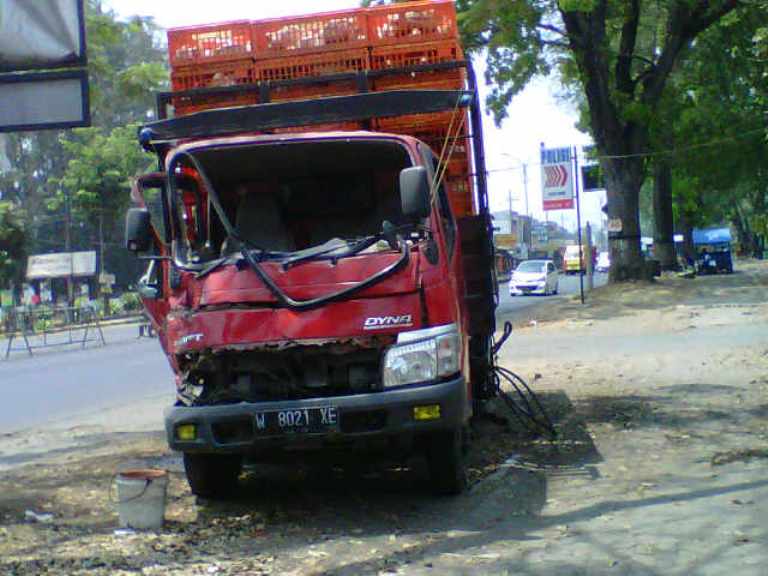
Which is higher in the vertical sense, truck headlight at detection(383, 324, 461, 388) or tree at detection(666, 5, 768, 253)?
tree at detection(666, 5, 768, 253)

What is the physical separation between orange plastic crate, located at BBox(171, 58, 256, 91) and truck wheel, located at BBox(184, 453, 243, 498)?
3.17m

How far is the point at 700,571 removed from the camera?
524 cm

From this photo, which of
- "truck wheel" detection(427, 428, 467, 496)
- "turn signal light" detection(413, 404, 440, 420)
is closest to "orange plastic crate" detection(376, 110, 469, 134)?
"truck wheel" detection(427, 428, 467, 496)

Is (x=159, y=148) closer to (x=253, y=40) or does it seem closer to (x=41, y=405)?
(x=253, y=40)

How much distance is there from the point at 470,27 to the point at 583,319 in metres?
8.45

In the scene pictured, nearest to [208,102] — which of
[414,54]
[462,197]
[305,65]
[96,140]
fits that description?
[305,65]

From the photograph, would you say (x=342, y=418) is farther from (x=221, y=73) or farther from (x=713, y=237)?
(x=713, y=237)

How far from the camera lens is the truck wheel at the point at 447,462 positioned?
22.1 feet

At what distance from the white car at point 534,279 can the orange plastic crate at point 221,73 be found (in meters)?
34.7

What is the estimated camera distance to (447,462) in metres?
6.94

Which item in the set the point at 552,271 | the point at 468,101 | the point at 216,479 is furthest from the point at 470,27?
the point at 552,271

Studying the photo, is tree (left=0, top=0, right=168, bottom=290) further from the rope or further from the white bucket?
the white bucket

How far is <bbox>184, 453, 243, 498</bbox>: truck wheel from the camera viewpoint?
724cm

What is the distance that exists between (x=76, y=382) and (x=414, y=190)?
42.6 feet
